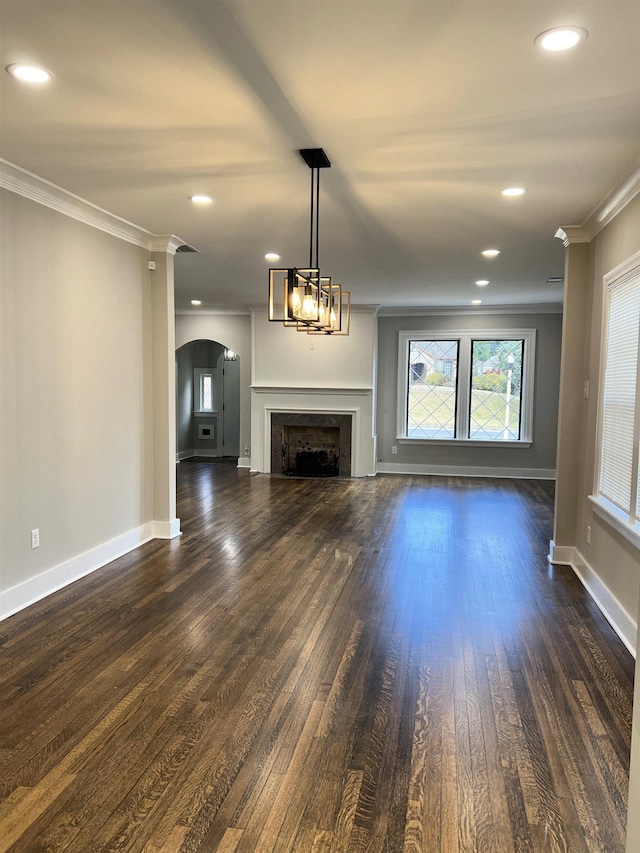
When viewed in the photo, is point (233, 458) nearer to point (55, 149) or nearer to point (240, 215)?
point (240, 215)

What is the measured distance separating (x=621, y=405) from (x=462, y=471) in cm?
581

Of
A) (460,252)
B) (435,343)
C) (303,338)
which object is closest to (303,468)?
(303,338)

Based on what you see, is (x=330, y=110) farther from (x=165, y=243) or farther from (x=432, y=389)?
(x=432, y=389)

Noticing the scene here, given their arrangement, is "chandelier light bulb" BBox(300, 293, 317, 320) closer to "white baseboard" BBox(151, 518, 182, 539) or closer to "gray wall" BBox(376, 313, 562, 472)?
"white baseboard" BBox(151, 518, 182, 539)

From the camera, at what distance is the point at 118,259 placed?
460 cm

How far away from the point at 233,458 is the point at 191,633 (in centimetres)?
774

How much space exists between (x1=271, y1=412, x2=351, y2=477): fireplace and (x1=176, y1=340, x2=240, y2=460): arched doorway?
2.03 metres

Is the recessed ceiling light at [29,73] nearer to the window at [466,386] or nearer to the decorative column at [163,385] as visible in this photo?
the decorative column at [163,385]

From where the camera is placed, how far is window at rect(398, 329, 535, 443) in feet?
29.9

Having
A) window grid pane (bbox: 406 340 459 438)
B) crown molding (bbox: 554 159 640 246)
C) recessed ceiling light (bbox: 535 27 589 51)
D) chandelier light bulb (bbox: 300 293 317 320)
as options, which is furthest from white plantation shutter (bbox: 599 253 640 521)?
window grid pane (bbox: 406 340 459 438)

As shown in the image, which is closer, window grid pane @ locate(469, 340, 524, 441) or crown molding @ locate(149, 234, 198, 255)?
crown molding @ locate(149, 234, 198, 255)

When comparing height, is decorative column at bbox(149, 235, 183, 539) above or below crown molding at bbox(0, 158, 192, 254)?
below

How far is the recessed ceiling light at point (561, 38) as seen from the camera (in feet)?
6.35

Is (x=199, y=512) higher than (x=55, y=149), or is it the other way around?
(x=55, y=149)
